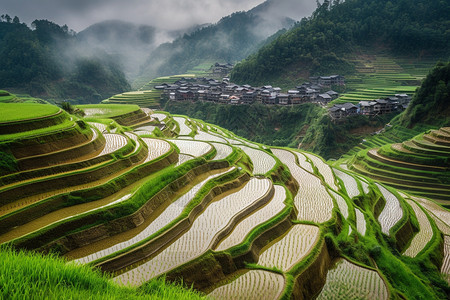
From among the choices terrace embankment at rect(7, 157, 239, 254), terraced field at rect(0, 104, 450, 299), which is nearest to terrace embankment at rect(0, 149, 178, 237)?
terraced field at rect(0, 104, 450, 299)

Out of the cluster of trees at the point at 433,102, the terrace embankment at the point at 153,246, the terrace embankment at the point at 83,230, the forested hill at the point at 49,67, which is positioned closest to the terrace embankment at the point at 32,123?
the terrace embankment at the point at 83,230

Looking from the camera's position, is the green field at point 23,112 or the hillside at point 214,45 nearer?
the green field at point 23,112

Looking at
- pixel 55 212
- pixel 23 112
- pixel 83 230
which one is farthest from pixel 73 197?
pixel 23 112

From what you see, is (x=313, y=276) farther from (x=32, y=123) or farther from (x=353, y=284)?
(x=32, y=123)

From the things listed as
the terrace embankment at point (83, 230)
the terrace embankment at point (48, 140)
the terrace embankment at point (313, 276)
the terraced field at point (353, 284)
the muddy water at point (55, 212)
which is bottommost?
the terraced field at point (353, 284)

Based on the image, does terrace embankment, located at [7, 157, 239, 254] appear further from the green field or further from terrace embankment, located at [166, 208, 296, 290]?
the green field

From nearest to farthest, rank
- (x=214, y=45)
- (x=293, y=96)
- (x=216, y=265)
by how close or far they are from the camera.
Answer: (x=216, y=265) → (x=293, y=96) → (x=214, y=45)

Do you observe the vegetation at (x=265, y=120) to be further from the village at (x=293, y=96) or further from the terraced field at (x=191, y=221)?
the terraced field at (x=191, y=221)

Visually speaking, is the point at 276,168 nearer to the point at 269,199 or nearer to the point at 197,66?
the point at 269,199
